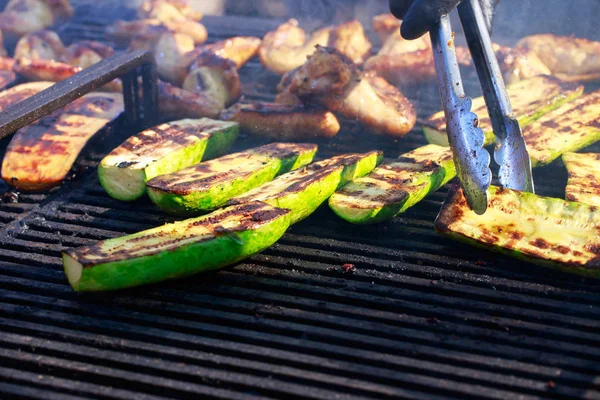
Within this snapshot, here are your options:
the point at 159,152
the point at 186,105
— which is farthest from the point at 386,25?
the point at 159,152

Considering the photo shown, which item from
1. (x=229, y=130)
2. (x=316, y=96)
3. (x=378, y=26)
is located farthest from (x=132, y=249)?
(x=378, y=26)

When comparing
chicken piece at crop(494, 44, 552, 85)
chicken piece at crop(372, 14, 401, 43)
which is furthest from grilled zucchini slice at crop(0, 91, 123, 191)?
chicken piece at crop(494, 44, 552, 85)

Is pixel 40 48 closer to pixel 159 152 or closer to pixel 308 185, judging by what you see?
pixel 159 152

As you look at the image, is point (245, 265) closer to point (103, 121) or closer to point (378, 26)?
point (103, 121)

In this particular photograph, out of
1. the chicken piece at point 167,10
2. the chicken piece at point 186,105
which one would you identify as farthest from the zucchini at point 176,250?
the chicken piece at point 167,10

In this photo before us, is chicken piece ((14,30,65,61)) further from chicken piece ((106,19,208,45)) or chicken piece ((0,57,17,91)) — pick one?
chicken piece ((106,19,208,45))

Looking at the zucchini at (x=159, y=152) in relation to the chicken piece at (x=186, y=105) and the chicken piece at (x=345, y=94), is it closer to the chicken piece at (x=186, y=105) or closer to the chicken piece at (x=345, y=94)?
the chicken piece at (x=186, y=105)
